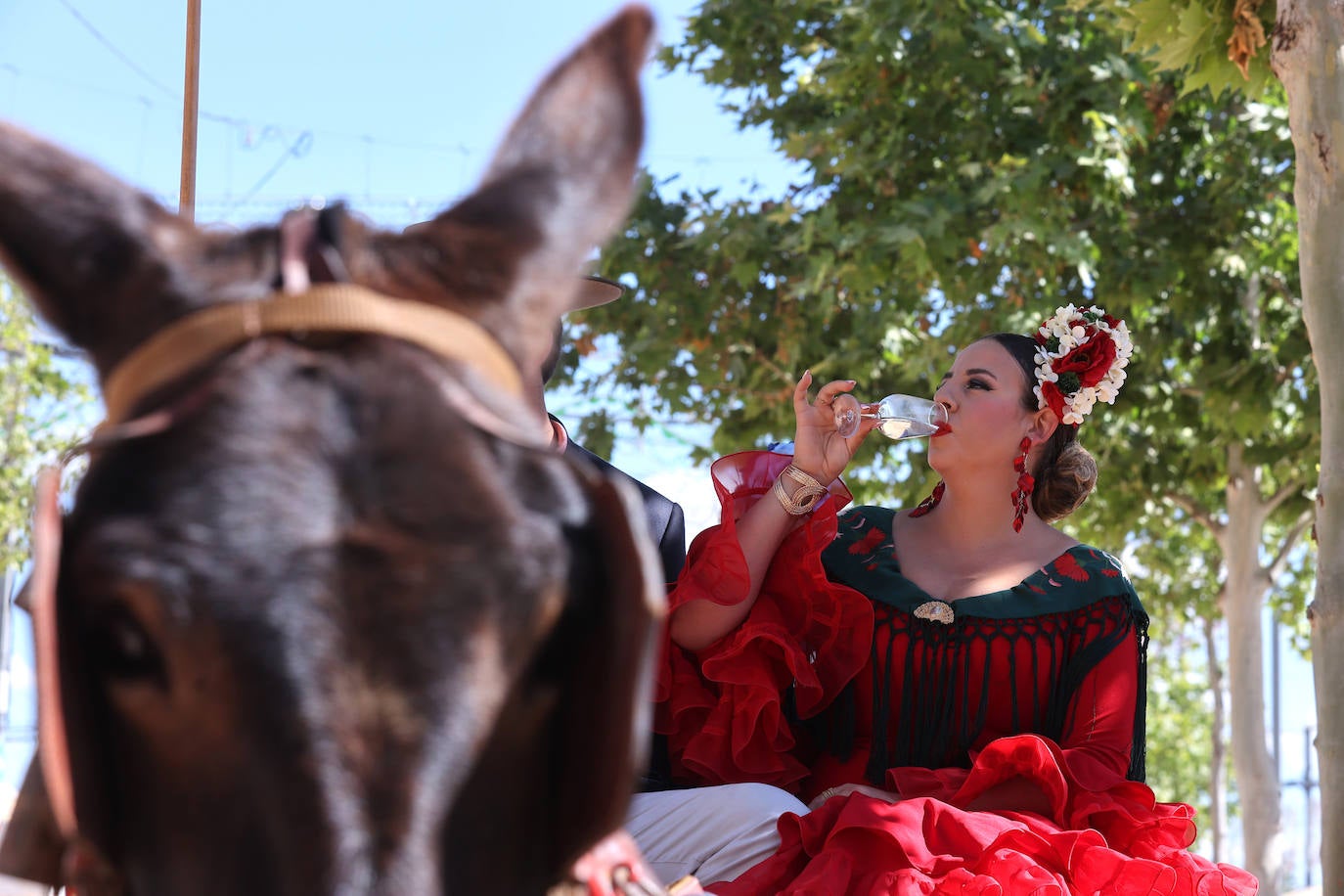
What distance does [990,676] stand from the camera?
3164mm

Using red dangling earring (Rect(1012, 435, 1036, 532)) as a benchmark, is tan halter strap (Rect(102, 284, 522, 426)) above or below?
below

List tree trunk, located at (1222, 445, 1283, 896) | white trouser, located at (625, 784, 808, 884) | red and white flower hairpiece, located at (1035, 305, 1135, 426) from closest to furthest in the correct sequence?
white trouser, located at (625, 784, 808, 884), red and white flower hairpiece, located at (1035, 305, 1135, 426), tree trunk, located at (1222, 445, 1283, 896)

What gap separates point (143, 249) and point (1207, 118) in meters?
7.49

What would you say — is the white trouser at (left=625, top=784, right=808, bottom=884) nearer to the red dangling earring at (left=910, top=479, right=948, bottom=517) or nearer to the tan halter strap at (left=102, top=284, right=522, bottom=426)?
the red dangling earring at (left=910, top=479, right=948, bottom=517)

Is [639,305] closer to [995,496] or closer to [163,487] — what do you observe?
[995,496]

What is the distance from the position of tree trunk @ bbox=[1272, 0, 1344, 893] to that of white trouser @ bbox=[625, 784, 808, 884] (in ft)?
5.54

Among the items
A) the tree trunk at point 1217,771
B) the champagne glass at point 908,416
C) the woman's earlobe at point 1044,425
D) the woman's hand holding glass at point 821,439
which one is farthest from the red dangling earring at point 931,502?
the tree trunk at point 1217,771

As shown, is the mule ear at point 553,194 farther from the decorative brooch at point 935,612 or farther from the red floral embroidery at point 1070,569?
the red floral embroidery at point 1070,569

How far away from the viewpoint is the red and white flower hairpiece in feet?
11.6

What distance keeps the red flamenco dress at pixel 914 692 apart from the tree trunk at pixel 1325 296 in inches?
25.6

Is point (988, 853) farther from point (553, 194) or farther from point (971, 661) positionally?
point (553, 194)

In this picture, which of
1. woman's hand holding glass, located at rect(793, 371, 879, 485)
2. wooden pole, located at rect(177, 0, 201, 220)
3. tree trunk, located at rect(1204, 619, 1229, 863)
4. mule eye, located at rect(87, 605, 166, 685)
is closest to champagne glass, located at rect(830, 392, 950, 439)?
woman's hand holding glass, located at rect(793, 371, 879, 485)

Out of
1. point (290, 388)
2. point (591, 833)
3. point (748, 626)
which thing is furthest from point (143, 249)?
point (748, 626)

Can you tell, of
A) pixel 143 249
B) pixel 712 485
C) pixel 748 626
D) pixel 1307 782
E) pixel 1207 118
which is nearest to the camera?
pixel 143 249
